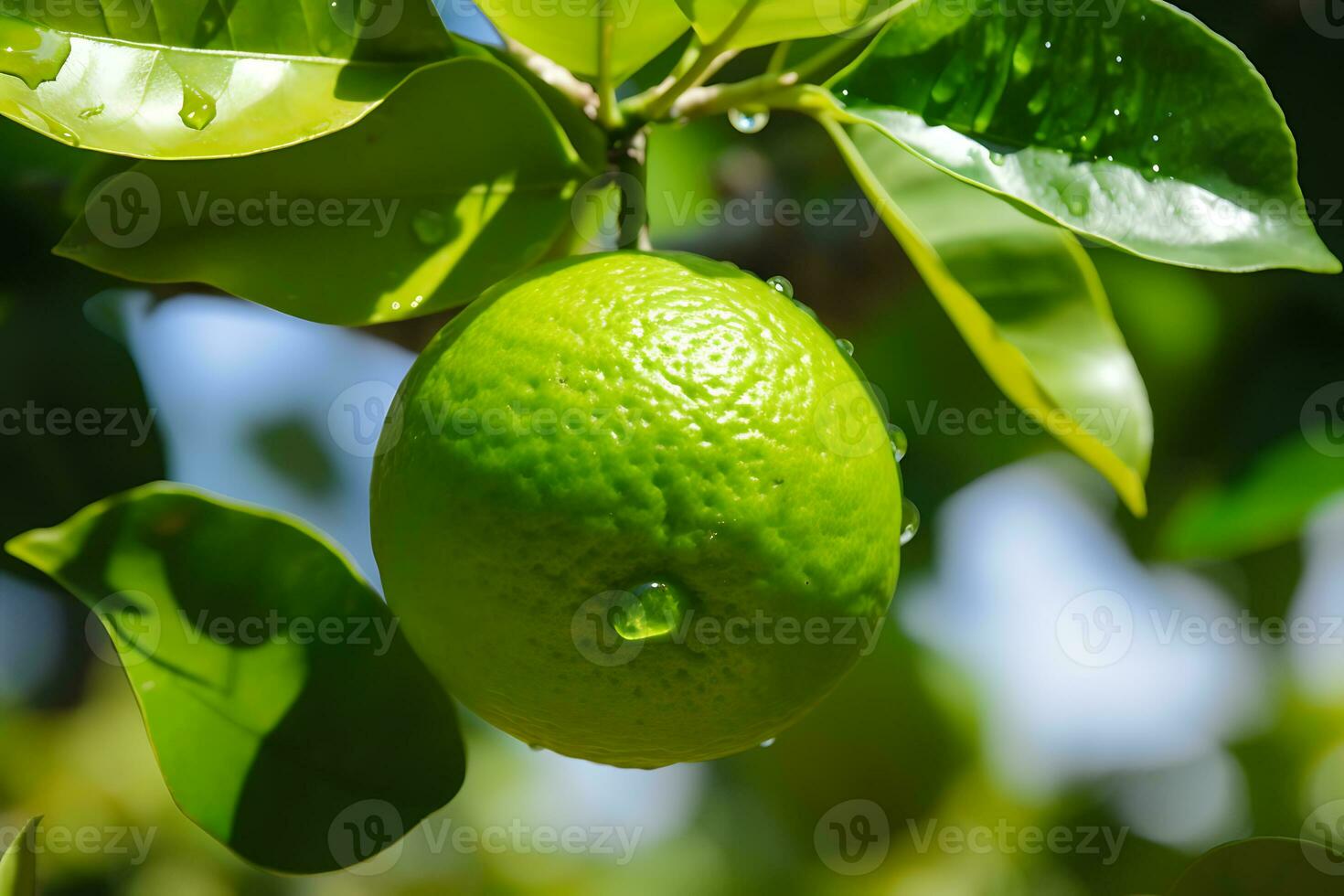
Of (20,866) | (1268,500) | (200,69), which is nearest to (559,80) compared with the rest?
(200,69)

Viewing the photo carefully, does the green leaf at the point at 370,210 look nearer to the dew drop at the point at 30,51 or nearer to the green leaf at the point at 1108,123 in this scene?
the dew drop at the point at 30,51

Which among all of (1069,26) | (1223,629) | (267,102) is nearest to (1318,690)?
(1223,629)

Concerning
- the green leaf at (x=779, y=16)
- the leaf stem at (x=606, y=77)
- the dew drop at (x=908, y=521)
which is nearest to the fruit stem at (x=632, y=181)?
the leaf stem at (x=606, y=77)

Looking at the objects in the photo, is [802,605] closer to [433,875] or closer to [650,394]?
[650,394]

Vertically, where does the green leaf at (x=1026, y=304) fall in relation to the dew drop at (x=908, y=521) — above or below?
above

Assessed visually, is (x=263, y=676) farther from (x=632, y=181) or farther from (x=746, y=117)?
(x=746, y=117)

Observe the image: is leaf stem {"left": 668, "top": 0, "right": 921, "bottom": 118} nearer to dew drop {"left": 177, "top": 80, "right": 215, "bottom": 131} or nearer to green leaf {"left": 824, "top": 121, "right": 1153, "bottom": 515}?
green leaf {"left": 824, "top": 121, "right": 1153, "bottom": 515}
